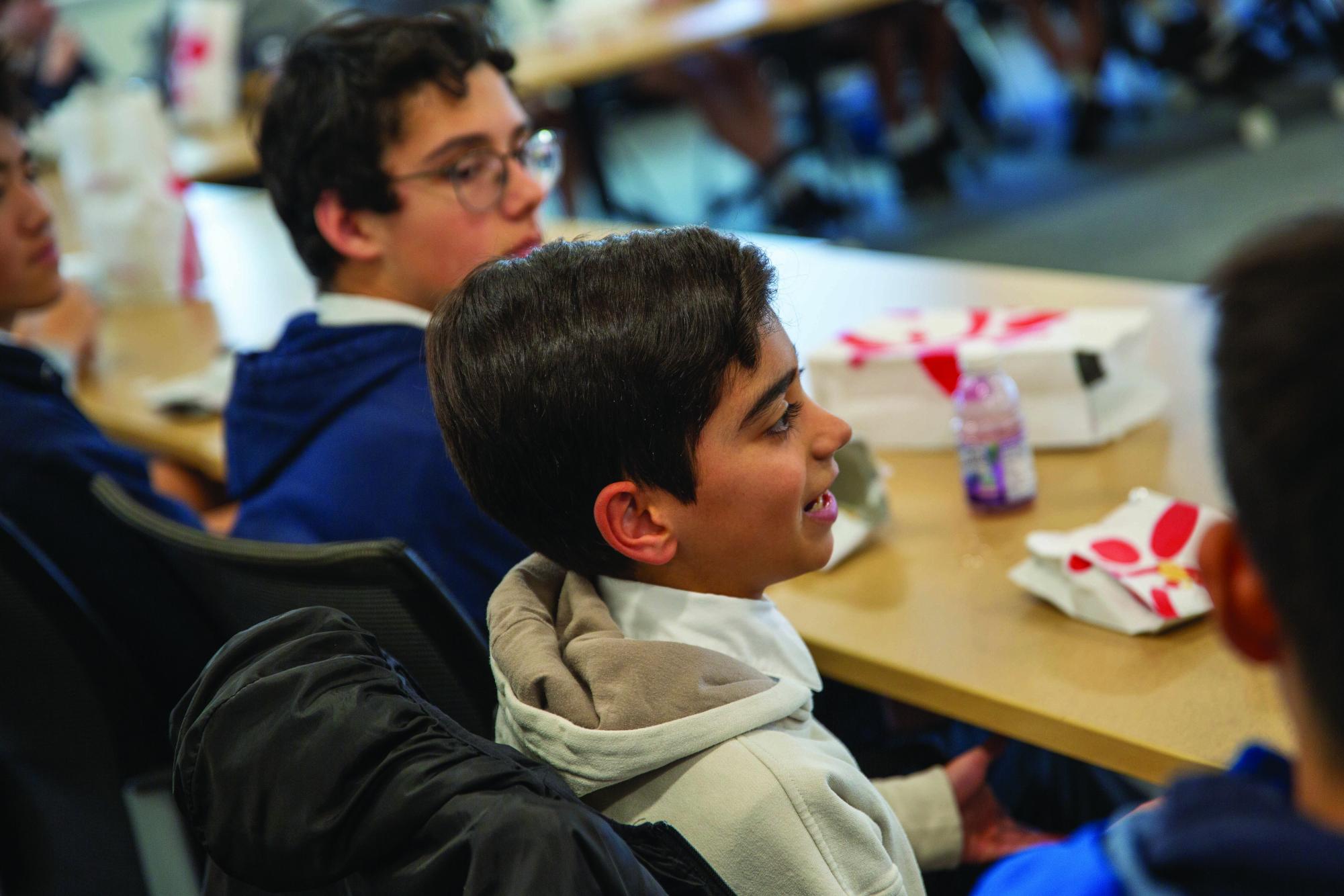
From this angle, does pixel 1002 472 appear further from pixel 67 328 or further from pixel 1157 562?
pixel 67 328

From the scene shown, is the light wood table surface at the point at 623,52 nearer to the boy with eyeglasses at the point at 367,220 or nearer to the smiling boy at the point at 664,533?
the boy with eyeglasses at the point at 367,220

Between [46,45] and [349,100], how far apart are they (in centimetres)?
502

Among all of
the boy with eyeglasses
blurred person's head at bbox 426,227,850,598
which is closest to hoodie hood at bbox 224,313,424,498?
the boy with eyeglasses

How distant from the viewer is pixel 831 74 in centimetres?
596

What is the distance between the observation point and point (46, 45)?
5.80 metres

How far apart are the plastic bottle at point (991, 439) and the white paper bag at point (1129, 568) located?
121 millimetres

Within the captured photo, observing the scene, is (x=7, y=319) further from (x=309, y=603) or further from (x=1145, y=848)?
(x=1145, y=848)

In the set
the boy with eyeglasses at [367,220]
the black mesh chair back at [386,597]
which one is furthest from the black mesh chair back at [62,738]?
the black mesh chair back at [386,597]

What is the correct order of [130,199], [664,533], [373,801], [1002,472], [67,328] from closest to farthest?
[373,801] < [664,533] < [1002,472] < [67,328] < [130,199]

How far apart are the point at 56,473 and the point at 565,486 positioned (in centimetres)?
91

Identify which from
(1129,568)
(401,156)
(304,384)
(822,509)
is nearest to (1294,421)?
(822,509)

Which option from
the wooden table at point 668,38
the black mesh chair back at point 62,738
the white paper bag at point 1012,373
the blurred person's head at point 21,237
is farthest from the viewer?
the wooden table at point 668,38

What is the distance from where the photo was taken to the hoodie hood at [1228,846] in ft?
1.54

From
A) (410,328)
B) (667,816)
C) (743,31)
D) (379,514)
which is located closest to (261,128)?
(410,328)
